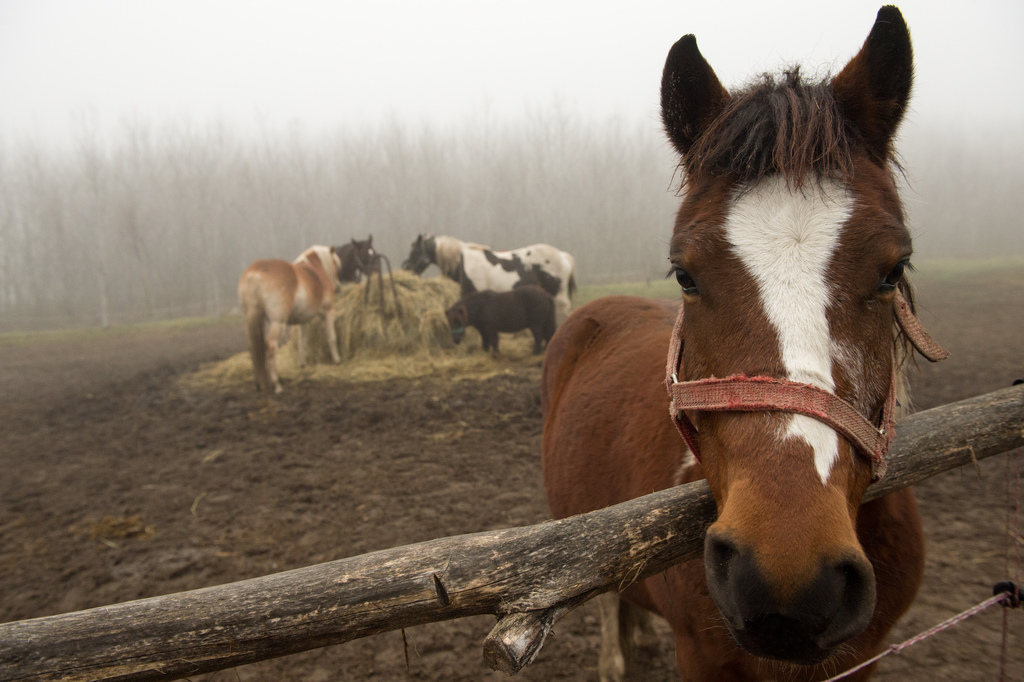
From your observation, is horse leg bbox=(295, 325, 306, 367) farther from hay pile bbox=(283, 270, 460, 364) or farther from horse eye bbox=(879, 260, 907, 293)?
horse eye bbox=(879, 260, 907, 293)

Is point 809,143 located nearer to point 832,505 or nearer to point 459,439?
point 832,505

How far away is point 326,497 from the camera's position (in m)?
4.89

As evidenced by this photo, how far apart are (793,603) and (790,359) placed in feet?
1.58

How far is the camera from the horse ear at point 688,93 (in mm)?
1516

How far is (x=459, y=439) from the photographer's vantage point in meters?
6.29

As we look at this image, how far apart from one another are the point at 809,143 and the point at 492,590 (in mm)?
1293

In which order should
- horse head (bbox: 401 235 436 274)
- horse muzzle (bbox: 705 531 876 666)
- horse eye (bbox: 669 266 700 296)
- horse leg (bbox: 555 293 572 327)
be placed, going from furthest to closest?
horse head (bbox: 401 235 436 274) → horse leg (bbox: 555 293 572 327) → horse eye (bbox: 669 266 700 296) → horse muzzle (bbox: 705 531 876 666)

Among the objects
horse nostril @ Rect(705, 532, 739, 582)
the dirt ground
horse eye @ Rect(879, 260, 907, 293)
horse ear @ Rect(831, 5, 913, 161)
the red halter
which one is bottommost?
the dirt ground

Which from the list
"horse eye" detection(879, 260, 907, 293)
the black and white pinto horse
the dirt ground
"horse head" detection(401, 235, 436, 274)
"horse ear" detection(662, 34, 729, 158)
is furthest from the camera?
"horse head" detection(401, 235, 436, 274)

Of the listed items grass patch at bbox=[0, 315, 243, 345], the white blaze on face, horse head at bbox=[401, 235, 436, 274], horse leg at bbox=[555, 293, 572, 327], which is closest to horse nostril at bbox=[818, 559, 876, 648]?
the white blaze on face

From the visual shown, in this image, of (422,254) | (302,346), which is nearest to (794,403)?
(302,346)

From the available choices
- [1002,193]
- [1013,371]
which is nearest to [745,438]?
[1013,371]

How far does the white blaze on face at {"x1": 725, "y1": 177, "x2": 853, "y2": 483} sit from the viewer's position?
1106 mm

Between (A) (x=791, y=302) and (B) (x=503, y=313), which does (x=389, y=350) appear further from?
(A) (x=791, y=302)
